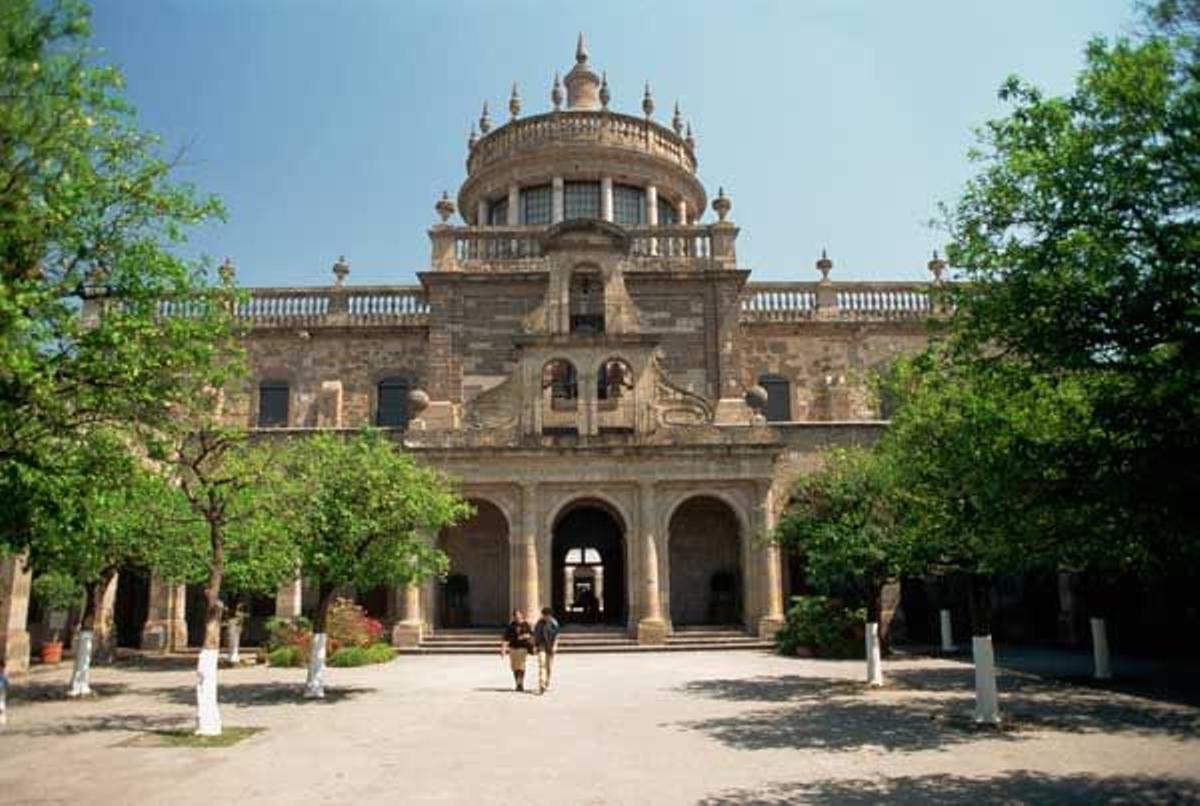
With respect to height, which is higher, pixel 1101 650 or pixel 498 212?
pixel 498 212

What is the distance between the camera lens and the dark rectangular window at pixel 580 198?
39094mm

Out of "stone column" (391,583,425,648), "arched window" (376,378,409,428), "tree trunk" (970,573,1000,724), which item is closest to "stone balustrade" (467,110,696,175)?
"arched window" (376,378,409,428)

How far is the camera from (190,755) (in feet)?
41.7

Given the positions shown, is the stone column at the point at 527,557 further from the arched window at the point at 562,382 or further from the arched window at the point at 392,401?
the arched window at the point at 392,401

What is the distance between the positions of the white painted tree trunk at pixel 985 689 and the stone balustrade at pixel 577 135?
2870 centimetres

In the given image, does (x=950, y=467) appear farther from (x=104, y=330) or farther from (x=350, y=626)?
(x=350, y=626)

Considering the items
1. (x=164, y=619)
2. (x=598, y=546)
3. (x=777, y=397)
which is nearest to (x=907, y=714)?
(x=598, y=546)

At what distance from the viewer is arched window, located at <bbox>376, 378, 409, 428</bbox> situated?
35438 mm

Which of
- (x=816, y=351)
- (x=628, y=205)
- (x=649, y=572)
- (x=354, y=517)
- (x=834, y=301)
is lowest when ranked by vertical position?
(x=649, y=572)

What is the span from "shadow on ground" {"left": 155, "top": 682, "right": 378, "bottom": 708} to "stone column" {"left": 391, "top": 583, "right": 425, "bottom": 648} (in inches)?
276

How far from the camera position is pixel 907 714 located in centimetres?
1596

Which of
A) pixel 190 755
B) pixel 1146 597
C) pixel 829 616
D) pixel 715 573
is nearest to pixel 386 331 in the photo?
pixel 715 573

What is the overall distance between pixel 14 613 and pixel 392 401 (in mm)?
14478

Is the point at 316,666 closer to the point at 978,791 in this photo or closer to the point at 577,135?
the point at 978,791
